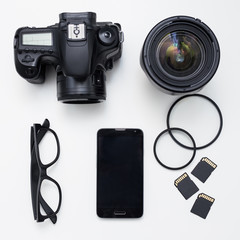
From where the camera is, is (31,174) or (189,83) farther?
(31,174)

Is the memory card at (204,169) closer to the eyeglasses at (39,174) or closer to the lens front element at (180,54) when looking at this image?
the lens front element at (180,54)

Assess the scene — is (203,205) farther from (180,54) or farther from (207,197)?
(180,54)

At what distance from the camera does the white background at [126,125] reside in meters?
0.96

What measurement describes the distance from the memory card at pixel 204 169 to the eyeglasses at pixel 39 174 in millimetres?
415

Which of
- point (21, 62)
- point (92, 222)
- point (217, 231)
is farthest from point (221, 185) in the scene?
point (21, 62)

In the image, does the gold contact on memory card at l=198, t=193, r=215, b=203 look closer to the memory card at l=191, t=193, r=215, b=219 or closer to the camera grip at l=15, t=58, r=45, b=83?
the memory card at l=191, t=193, r=215, b=219

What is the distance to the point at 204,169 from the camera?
37.6 inches

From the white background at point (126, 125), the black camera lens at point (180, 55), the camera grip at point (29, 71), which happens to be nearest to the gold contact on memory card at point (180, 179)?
the white background at point (126, 125)

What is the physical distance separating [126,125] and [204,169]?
264 millimetres

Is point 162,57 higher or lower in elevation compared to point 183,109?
higher

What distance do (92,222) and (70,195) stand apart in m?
0.10

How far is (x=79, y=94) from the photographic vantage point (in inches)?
33.6

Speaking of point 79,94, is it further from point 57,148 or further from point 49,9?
point 49,9

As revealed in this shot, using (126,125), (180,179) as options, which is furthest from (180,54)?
(180,179)
